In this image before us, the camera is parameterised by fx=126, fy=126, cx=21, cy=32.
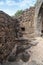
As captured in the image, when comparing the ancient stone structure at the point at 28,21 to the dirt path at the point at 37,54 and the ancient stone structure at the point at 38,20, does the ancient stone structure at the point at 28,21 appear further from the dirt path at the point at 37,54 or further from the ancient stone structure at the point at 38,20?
the dirt path at the point at 37,54

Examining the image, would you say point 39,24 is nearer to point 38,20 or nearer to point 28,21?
point 38,20

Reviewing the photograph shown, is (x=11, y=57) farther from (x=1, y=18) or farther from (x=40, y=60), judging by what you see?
(x=1, y=18)

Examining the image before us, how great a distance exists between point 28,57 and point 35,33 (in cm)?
492

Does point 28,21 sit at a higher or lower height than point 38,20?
lower

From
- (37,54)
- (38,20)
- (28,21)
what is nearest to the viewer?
(37,54)

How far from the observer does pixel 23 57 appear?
407 cm

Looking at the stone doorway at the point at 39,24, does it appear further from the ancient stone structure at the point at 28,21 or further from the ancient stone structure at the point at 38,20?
the ancient stone structure at the point at 28,21

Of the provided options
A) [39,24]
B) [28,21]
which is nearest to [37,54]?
[39,24]

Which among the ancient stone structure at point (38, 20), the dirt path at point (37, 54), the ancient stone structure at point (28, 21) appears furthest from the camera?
the ancient stone structure at point (28, 21)

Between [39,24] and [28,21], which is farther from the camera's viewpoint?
[28,21]

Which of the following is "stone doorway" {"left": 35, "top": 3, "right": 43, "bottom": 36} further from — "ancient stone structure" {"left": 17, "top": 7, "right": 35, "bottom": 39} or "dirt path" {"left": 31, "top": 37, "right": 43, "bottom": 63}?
"dirt path" {"left": 31, "top": 37, "right": 43, "bottom": 63}

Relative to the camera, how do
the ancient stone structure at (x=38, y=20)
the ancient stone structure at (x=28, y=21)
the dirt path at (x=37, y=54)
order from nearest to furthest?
the dirt path at (x=37, y=54) < the ancient stone structure at (x=38, y=20) < the ancient stone structure at (x=28, y=21)

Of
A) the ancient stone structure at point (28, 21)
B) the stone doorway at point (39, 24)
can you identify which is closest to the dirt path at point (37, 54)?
the stone doorway at point (39, 24)

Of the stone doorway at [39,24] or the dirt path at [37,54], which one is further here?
the stone doorway at [39,24]
